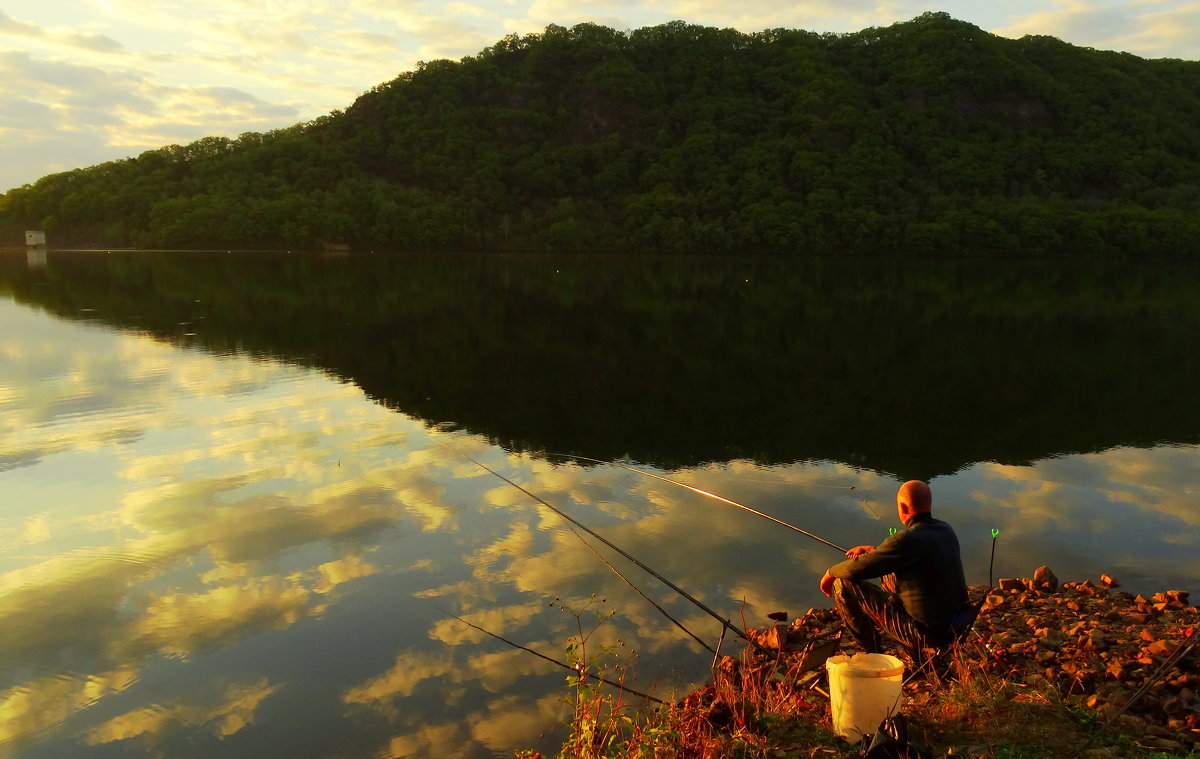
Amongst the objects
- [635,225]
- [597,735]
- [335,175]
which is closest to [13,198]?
[335,175]

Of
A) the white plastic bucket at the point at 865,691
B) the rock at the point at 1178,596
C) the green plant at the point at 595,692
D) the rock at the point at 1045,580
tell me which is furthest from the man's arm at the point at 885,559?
the rock at the point at 1178,596

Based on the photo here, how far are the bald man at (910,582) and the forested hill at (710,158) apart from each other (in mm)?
100580

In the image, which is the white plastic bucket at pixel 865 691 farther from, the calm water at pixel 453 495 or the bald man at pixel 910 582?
the calm water at pixel 453 495

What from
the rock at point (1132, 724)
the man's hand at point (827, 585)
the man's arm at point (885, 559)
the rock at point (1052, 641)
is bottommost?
the rock at point (1052, 641)

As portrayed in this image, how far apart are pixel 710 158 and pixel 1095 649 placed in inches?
4689

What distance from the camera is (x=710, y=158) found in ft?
395

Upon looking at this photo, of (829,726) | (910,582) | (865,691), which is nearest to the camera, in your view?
(865,691)

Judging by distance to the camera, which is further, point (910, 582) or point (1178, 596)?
point (1178, 596)

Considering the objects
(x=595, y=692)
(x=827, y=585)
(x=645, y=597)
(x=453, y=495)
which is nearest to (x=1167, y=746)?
(x=827, y=585)

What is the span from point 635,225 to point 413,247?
27.9 metres

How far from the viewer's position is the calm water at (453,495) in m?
6.51

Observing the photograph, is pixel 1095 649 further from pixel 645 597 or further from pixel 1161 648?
pixel 645 597

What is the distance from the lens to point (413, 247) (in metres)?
107

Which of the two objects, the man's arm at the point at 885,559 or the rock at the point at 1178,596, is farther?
the rock at the point at 1178,596
